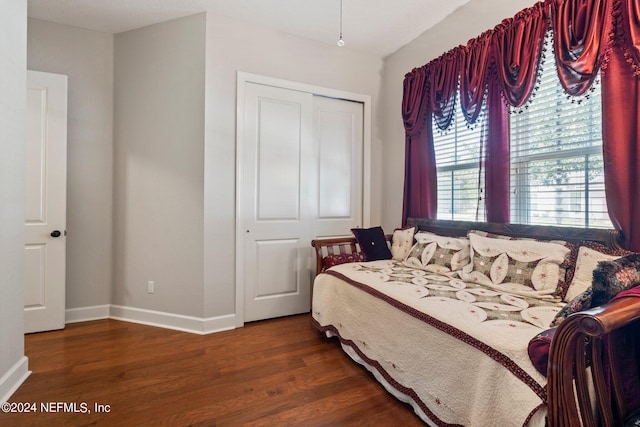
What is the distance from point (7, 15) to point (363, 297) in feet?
8.80

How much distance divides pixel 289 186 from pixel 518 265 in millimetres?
2010

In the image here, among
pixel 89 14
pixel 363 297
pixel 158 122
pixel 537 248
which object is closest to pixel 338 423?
pixel 363 297

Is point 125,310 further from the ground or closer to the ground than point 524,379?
closer to the ground

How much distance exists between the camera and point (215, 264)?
266cm

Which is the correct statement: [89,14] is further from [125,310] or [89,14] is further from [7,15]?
[125,310]

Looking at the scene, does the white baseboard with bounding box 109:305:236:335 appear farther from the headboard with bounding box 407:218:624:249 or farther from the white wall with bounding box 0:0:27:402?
the headboard with bounding box 407:218:624:249

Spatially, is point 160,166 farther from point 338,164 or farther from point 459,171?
point 459,171

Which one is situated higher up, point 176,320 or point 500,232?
point 500,232

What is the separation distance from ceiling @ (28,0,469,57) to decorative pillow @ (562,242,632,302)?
2.15m

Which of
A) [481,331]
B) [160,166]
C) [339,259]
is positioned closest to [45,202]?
[160,166]

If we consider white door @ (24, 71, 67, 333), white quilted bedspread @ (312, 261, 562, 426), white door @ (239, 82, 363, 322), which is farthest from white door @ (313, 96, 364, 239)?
white door @ (24, 71, 67, 333)

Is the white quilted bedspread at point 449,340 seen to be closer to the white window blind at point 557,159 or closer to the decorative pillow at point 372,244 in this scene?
the decorative pillow at point 372,244

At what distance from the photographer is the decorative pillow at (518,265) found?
5.53ft

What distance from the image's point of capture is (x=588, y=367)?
979 millimetres
